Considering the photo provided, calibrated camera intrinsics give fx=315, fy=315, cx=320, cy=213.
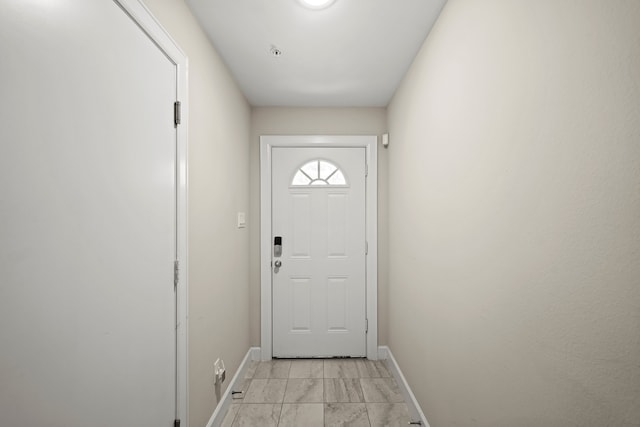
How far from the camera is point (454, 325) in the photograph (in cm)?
151

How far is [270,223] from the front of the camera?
9.62 ft

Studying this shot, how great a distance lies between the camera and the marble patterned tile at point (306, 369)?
2643 millimetres

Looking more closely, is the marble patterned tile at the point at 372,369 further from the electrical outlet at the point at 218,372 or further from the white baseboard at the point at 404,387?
the electrical outlet at the point at 218,372

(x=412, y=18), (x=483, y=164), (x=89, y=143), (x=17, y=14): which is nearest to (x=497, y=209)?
(x=483, y=164)

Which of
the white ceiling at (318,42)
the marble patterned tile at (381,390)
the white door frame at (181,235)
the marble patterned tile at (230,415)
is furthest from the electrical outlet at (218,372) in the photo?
the white ceiling at (318,42)

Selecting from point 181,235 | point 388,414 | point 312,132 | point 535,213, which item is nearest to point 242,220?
point 312,132

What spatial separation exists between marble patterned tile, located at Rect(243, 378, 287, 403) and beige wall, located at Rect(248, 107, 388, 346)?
47cm

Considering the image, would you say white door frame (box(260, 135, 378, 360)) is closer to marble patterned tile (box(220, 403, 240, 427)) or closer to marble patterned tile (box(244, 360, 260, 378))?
marble patterned tile (box(244, 360, 260, 378))

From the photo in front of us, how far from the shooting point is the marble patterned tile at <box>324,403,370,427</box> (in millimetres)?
2004

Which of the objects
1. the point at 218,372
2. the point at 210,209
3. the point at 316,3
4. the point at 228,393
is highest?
the point at 316,3

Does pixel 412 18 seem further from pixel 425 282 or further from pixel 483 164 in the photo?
pixel 425 282

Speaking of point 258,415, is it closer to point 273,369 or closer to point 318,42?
point 273,369

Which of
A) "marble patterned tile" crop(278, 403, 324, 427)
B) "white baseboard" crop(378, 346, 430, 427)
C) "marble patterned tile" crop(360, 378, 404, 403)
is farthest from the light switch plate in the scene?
"white baseboard" crop(378, 346, 430, 427)

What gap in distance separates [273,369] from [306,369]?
0.29 m
